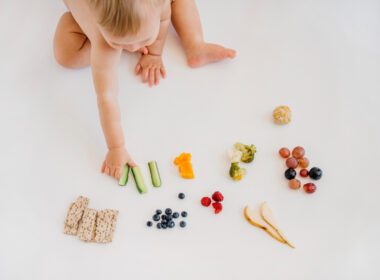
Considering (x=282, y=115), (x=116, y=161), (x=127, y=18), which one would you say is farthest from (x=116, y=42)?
(x=282, y=115)

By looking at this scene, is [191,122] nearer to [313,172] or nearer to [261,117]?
[261,117]

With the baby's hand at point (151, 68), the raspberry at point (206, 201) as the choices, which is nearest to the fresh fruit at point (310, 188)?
the raspberry at point (206, 201)

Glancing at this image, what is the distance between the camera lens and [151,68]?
1.28 meters

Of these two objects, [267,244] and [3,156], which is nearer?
[267,244]

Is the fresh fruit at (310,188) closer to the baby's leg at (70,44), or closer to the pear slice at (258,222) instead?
the pear slice at (258,222)

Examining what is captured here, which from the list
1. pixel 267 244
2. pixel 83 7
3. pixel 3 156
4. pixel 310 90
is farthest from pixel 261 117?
pixel 3 156

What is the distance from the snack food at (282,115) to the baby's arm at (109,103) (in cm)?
38

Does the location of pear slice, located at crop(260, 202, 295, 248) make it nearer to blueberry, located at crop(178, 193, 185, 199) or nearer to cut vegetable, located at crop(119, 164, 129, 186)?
blueberry, located at crop(178, 193, 185, 199)

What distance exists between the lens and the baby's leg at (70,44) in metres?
1.23

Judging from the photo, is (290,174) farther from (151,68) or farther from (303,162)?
(151,68)

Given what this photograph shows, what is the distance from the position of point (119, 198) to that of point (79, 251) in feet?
0.50

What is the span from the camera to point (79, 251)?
1.09 m

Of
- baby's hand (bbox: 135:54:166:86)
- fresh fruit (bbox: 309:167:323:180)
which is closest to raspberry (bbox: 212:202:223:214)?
fresh fruit (bbox: 309:167:323:180)

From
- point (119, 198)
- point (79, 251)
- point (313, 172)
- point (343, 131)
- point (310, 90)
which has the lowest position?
point (79, 251)
